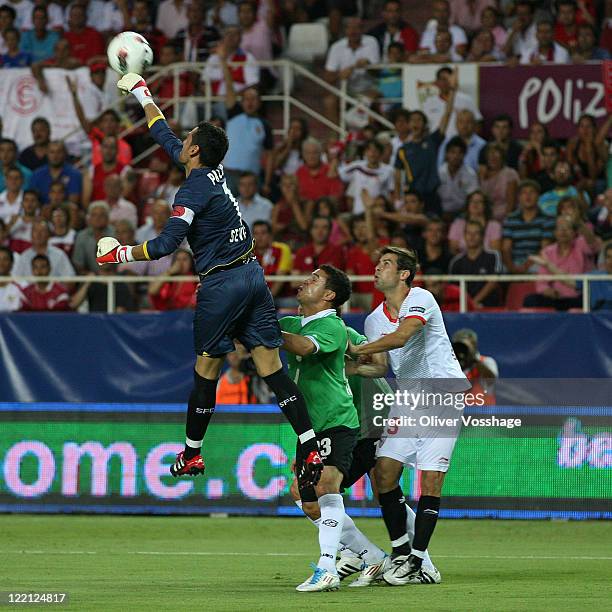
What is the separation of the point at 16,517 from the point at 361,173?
6551mm

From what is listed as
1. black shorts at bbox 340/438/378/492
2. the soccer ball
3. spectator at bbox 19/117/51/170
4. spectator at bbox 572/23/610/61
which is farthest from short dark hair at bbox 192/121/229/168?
spectator at bbox 19/117/51/170

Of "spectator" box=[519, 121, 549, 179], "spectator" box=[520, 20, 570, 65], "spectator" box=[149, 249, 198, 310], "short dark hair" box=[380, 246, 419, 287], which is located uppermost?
"spectator" box=[520, 20, 570, 65]

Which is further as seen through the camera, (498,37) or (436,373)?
(498,37)

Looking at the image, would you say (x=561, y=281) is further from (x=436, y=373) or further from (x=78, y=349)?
(x=436, y=373)

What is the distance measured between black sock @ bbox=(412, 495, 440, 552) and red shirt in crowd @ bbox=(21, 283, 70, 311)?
362 inches

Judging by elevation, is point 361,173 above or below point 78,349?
above

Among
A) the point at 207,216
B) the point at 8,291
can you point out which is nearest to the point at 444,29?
the point at 8,291

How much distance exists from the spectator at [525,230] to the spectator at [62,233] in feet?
18.0

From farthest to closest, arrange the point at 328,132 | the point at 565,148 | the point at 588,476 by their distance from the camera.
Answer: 1. the point at 328,132
2. the point at 565,148
3. the point at 588,476

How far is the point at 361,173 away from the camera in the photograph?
61.3 feet

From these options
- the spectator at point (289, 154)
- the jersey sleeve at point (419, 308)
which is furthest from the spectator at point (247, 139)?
the jersey sleeve at point (419, 308)

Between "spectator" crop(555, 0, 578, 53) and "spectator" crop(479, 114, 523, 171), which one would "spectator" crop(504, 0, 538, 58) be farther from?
"spectator" crop(479, 114, 523, 171)

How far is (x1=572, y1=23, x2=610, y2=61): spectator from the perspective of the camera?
1917 centimetres

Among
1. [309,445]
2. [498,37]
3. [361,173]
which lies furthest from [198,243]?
[498,37]
